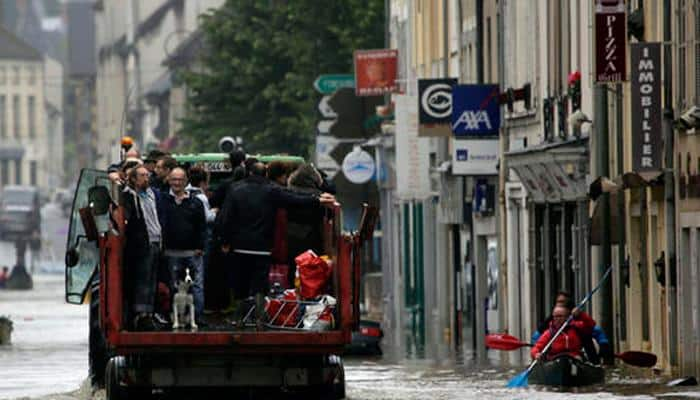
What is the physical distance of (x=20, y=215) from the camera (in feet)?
605

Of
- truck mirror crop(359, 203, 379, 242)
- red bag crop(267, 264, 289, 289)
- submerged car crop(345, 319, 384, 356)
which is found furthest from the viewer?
submerged car crop(345, 319, 384, 356)

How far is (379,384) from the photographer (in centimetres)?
3303

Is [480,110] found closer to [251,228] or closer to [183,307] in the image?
[251,228]

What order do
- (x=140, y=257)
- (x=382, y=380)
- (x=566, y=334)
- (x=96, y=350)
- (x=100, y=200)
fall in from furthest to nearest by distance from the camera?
(x=382, y=380) < (x=566, y=334) < (x=96, y=350) < (x=100, y=200) < (x=140, y=257)

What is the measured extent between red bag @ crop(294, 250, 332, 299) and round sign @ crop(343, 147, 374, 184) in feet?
123

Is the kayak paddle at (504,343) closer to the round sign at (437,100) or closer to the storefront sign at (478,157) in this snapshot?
the storefront sign at (478,157)

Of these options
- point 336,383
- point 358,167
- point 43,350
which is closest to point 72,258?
point 336,383

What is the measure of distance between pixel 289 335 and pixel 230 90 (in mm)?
60340

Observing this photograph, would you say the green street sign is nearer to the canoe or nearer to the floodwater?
the floodwater

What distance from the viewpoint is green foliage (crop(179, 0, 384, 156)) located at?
78375 millimetres

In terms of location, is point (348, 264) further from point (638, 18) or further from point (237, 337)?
point (638, 18)

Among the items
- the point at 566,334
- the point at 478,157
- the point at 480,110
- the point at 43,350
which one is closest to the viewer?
the point at 566,334

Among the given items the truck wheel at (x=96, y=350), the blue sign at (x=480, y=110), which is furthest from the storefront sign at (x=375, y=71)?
the truck wheel at (x=96, y=350)

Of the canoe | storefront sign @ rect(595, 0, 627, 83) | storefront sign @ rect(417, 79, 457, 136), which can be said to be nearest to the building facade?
storefront sign @ rect(417, 79, 457, 136)
